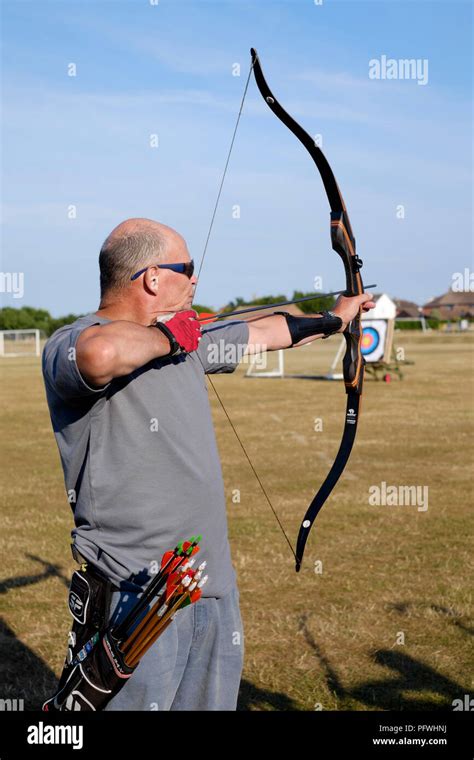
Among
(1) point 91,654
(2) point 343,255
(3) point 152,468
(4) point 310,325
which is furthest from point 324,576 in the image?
(3) point 152,468

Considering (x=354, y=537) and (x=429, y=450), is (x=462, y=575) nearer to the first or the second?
(x=354, y=537)

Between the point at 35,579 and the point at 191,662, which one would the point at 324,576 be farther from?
the point at 191,662

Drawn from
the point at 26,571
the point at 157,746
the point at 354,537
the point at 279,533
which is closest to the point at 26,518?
the point at 26,571

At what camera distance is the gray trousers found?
243 centimetres

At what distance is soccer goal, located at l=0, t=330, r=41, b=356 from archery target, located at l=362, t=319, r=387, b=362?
2672cm

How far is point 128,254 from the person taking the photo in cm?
246

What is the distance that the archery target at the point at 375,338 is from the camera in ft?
81.7

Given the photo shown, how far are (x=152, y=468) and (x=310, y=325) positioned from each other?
950 millimetres

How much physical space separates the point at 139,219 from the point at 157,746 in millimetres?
1541

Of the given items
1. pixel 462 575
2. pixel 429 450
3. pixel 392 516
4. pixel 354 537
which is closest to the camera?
pixel 462 575

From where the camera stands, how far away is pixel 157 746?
100.0 inches

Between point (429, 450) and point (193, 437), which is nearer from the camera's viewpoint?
point (193, 437)

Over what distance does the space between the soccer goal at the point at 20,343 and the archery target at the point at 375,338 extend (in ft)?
87.7

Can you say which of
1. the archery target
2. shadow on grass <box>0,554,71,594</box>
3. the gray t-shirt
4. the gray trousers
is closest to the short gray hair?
the gray t-shirt
